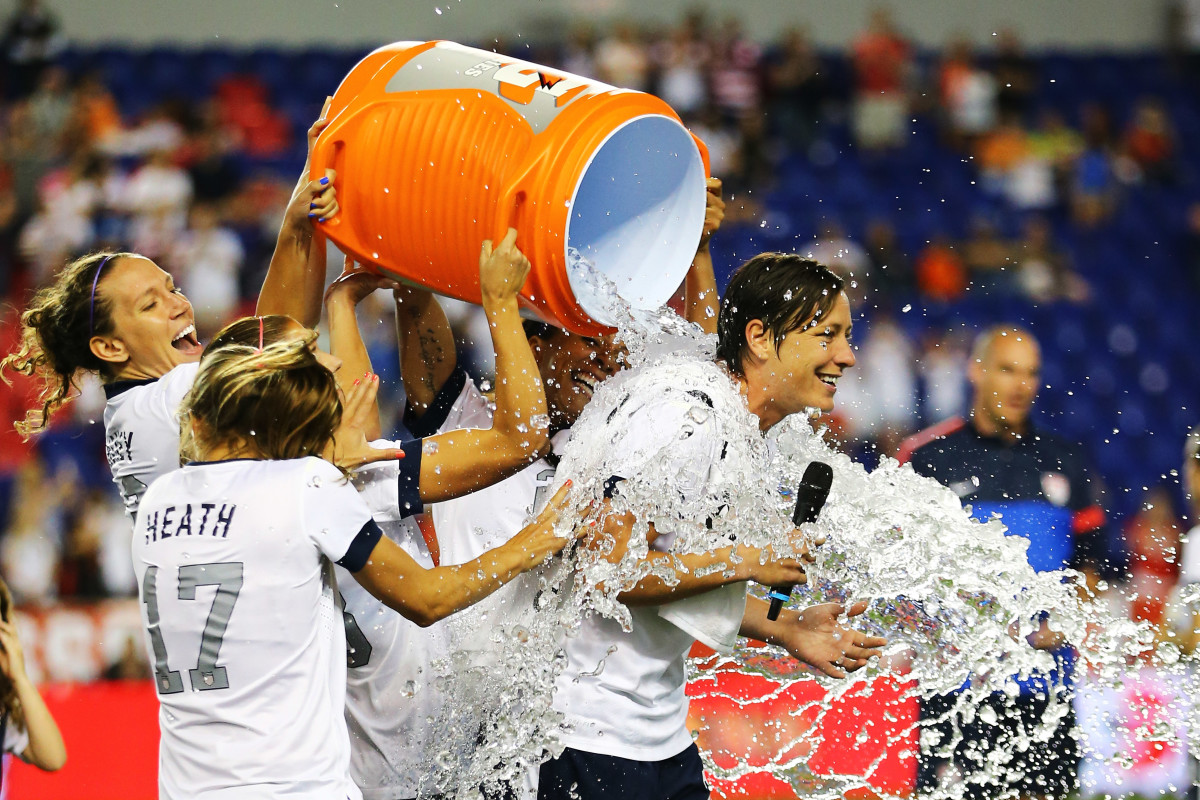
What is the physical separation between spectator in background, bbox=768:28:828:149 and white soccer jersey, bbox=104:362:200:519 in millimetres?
8950

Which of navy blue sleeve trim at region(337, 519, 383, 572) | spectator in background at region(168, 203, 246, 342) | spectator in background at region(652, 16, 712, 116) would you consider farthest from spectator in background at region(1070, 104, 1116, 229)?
navy blue sleeve trim at region(337, 519, 383, 572)

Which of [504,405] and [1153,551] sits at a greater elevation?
[504,405]

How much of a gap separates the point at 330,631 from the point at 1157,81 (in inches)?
473

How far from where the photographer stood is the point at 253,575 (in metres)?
2.36

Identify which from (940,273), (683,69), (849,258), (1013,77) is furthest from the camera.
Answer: (1013,77)

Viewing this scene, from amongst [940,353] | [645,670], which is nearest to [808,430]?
[645,670]

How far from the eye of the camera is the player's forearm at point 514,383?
8.86 ft

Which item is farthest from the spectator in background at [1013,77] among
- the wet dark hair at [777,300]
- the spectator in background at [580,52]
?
the wet dark hair at [777,300]

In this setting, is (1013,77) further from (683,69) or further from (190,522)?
(190,522)

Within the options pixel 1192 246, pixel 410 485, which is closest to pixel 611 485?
pixel 410 485

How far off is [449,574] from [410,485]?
294 millimetres

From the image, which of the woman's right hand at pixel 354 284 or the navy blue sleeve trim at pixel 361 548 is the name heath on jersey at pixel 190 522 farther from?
the woman's right hand at pixel 354 284

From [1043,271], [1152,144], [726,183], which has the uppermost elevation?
[726,183]

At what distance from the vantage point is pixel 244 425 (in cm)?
242
